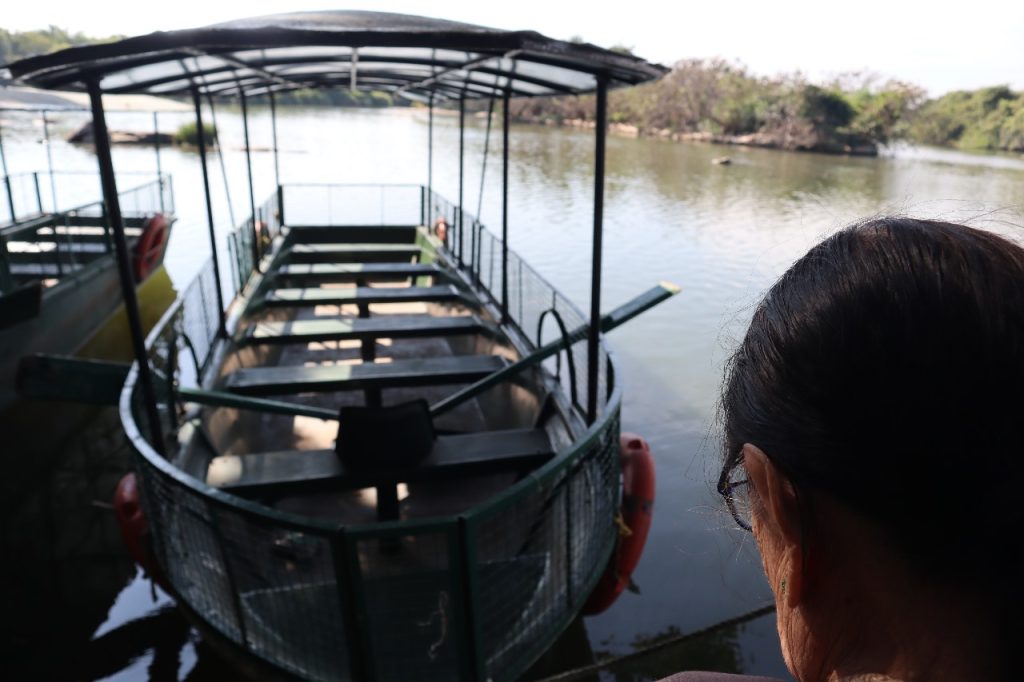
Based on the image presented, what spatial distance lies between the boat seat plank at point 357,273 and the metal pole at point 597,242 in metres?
4.46

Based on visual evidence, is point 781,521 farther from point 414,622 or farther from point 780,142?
point 780,142

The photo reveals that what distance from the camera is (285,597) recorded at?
3455 millimetres

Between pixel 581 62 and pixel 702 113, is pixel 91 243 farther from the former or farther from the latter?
pixel 702 113

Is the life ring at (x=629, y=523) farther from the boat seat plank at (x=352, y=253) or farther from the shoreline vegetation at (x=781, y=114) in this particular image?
the shoreline vegetation at (x=781, y=114)

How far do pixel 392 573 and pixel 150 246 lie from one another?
1110 centimetres

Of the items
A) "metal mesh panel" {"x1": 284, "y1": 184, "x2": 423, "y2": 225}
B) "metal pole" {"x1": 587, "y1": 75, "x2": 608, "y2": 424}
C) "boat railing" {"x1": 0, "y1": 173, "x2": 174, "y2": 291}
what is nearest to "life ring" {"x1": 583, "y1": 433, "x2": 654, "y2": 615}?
"metal pole" {"x1": 587, "y1": 75, "x2": 608, "y2": 424}

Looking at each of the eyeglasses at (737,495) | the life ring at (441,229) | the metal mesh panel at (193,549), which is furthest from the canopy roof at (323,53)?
the life ring at (441,229)

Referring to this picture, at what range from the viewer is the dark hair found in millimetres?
590

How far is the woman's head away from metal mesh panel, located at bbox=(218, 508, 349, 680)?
2539 mm

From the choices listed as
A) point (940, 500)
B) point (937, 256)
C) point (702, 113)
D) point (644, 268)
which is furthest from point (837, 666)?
point (702, 113)

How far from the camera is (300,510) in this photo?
504cm

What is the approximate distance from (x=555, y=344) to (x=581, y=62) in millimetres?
2222

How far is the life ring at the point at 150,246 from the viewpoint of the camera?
12141 mm

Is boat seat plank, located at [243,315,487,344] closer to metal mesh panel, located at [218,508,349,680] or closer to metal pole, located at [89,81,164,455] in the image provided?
metal pole, located at [89,81,164,455]
